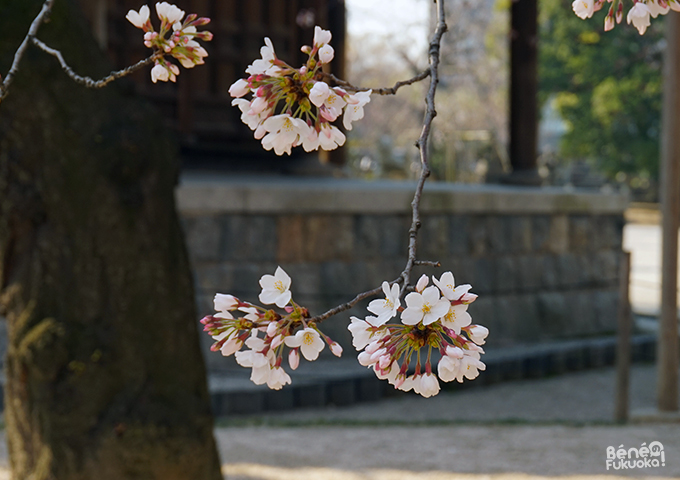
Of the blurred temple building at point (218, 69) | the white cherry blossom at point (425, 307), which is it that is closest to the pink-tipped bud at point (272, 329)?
the white cherry blossom at point (425, 307)

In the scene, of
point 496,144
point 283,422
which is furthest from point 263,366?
point 496,144

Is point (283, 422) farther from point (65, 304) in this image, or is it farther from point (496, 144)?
point (496, 144)

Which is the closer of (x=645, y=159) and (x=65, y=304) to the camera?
(x=65, y=304)

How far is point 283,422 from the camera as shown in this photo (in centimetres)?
558

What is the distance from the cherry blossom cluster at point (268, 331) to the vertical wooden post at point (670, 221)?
4895 mm

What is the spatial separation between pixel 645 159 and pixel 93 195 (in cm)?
2164

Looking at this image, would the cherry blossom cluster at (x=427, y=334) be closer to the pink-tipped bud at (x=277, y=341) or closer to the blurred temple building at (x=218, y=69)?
the pink-tipped bud at (x=277, y=341)

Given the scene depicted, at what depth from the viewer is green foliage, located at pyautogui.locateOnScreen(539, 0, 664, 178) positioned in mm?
21188

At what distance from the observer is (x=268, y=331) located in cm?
127

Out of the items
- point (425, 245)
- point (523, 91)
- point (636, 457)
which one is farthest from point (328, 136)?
point (523, 91)

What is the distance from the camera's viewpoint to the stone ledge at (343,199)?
6.64 metres

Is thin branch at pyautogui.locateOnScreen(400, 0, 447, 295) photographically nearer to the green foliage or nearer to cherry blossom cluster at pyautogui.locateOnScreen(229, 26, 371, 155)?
cherry blossom cluster at pyautogui.locateOnScreen(229, 26, 371, 155)

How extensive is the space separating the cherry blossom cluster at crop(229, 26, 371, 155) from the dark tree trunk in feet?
6.58

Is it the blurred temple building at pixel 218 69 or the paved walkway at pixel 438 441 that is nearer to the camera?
the paved walkway at pixel 438 441
